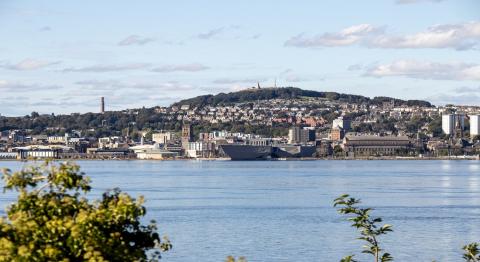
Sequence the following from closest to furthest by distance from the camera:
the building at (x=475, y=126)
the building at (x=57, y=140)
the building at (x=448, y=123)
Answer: the building at (x=57, y=140)
the building at (x=475, y=126)
the building at (x=448, y=123)

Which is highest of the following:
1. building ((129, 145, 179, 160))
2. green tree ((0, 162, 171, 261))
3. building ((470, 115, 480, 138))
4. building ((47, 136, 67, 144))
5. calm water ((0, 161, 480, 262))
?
building ((470, 115, 480, 138))

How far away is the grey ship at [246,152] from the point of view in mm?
138375

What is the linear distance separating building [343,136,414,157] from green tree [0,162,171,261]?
478 ft

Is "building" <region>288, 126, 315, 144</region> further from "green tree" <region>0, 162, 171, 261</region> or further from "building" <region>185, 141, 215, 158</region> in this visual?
"green tree" <region>0, 162, 171, 261</region>

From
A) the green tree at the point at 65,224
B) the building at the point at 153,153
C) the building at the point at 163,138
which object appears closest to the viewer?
the green tree at the point at 65,224

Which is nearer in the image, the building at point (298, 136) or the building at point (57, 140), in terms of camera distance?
the building at point (57, 140)

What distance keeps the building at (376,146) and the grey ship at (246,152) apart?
1695 centimetres

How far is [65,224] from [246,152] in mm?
130920

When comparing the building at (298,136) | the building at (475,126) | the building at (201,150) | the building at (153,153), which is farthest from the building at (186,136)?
the building at (475,126)

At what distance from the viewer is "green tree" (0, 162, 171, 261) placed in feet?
28.0

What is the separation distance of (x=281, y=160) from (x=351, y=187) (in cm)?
9060

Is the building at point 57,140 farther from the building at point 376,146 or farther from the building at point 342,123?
the building at point 342,123

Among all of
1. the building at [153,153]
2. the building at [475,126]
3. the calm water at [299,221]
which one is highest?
the building at [475,126]

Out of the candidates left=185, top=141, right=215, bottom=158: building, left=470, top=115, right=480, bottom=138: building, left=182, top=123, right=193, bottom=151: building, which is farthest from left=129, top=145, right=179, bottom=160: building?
left=470, top=115, right=480, bottom=138: building
